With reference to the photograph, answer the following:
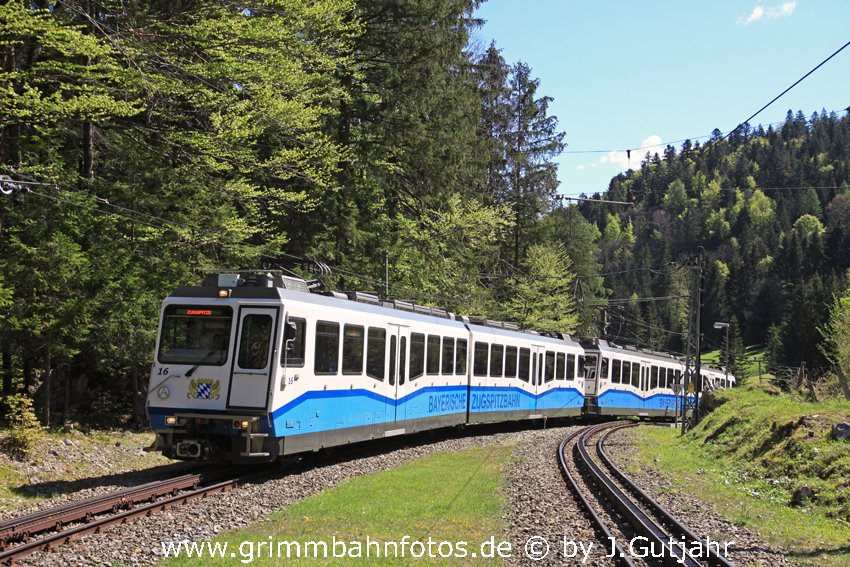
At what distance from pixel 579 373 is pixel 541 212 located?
19.6 meters

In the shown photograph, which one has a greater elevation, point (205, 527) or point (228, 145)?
point (228, 145)

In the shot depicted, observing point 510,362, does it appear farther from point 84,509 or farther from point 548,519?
point 84,509

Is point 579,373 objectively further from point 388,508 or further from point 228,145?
point 388,508

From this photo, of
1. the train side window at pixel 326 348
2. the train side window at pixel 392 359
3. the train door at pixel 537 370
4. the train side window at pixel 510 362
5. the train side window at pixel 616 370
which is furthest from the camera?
the train side window at pixel 616 370

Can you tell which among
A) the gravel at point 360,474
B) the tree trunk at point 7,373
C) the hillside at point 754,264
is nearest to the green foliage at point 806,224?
the hillside at point 754,264

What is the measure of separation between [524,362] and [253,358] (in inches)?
577

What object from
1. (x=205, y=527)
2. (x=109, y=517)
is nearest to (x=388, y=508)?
(x=205, y=527)

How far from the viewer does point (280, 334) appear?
13734 mm

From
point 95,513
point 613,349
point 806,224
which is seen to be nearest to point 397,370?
point 95,513

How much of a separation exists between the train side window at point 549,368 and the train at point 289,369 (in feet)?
23.1

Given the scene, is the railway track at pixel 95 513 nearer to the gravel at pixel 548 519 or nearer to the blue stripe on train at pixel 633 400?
the gravel at pixel 548 519

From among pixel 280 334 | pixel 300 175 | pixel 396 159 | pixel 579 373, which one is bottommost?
pixel 579 373

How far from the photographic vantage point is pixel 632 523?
11172mm

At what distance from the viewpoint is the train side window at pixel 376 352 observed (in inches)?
669
